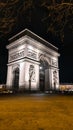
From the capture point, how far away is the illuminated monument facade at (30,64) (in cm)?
3191

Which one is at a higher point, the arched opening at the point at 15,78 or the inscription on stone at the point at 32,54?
the inscription on stone at the point at 32,54

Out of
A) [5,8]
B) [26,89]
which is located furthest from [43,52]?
[5,8]

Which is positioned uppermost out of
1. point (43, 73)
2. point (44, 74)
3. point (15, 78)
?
point (43, 73)

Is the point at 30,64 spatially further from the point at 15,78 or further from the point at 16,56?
the point at 15,78

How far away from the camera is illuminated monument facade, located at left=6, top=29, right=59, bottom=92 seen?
31906 mm

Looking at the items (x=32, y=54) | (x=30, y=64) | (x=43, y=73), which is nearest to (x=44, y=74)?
(x=43, y=73)

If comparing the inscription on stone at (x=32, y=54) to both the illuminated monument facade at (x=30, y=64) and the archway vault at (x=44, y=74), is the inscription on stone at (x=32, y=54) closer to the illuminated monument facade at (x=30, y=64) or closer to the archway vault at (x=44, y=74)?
the illuminated monument facade at (x=30, y=64)

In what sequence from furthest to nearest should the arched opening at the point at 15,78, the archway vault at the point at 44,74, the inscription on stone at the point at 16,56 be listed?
the archway vault at the point at 44,74 < the arched opening at the point at 15,78 < the inscription on stone at the point at 16,56

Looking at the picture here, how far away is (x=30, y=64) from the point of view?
3278 centimetres

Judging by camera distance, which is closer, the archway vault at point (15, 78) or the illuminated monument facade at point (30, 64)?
the illuminated monument facade at point (30, 64)

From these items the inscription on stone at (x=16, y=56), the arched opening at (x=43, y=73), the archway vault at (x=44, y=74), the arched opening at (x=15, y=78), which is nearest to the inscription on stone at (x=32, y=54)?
the inscription on stone at (x=16, y=56)

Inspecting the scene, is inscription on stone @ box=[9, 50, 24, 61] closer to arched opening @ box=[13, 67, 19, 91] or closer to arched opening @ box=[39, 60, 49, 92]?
arched opening @ box=[13, 67, 19, 91]

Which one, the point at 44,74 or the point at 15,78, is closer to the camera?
the point at 15,78

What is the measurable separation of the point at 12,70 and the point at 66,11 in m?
28.8
